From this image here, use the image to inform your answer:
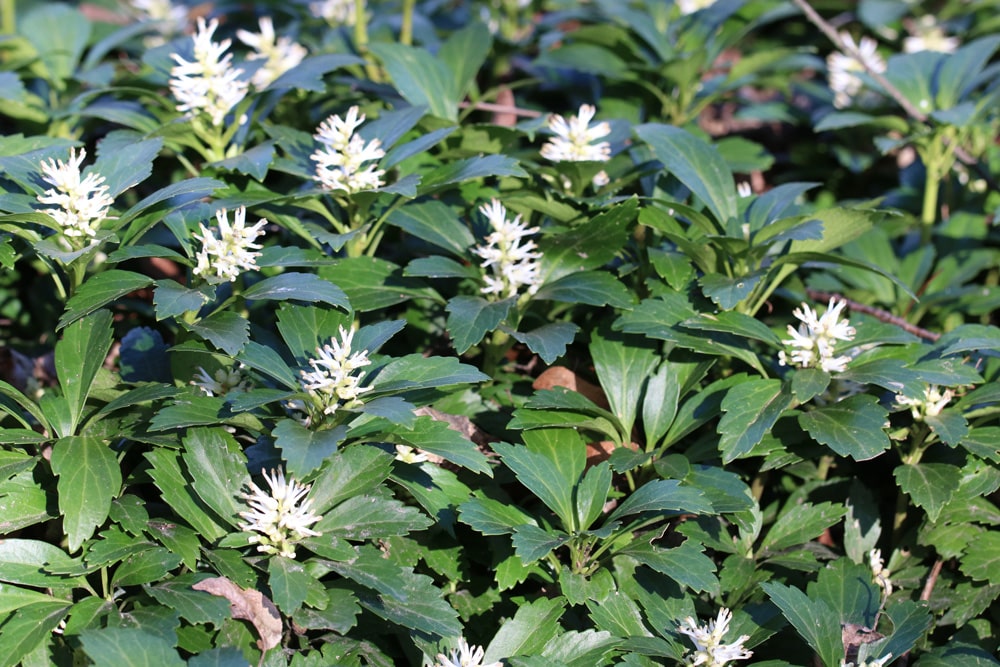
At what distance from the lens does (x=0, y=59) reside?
10.7 feet

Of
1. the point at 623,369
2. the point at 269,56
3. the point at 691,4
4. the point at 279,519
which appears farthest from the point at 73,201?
the point at 691,4

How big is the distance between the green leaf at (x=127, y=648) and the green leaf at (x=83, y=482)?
0.82 feet

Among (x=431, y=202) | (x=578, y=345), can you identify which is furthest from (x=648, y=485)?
(x=431, y=202)

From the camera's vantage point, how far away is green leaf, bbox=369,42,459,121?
268cm

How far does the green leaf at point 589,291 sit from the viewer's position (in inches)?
82.0

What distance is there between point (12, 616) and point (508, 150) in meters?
1.74

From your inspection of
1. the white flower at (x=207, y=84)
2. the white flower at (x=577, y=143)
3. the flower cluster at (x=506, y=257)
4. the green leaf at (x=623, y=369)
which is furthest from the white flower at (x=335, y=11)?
the green leaf at (x=623, y=369)

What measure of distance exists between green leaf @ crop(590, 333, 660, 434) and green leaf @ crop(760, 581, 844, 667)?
50cm

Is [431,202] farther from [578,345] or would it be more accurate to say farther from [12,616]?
[12,616]

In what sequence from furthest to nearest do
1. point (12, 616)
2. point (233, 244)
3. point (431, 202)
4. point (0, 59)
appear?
1. point (0, 59)
2. point (431, 202)
3. point (233, 244)
4. point (12, 616)

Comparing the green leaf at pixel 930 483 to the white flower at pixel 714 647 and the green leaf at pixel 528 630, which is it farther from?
the green leaf at pixel 528 630

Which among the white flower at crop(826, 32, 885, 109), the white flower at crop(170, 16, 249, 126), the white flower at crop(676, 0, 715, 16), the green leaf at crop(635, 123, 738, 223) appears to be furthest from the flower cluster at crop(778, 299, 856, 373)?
the white flower at crop(676, 0, 715, 16)

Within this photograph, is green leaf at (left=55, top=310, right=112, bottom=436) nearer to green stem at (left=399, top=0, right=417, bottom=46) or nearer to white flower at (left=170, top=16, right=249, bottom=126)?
white flower at (left=170, top=16, right=249, bottom=126)

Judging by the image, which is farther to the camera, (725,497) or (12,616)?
(725,497)
